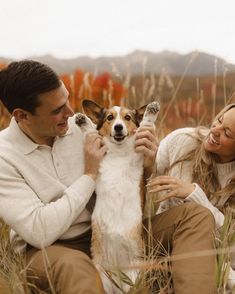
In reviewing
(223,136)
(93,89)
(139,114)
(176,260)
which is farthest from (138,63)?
(176,260)

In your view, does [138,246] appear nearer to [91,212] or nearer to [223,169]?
[91,212]

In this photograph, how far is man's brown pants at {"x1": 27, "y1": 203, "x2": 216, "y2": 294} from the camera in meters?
2.98

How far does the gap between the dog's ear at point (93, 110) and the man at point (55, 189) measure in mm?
115

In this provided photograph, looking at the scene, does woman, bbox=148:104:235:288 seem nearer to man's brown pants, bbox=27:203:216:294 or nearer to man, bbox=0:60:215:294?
man's brown pants, bbox=27:203:216:294

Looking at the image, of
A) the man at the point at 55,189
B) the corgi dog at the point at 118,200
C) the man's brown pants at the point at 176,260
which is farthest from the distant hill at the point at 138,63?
the man's brown pants at the point at 176,260

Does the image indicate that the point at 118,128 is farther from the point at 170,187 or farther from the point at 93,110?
the point at 170,187

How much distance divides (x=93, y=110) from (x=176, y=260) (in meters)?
0.97

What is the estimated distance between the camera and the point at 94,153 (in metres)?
3.35

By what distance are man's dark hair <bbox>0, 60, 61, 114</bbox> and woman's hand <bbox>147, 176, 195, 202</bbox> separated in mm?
761

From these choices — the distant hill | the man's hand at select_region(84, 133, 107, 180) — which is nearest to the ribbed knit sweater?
the man's hand at select_region(84, 133, 107, 180)

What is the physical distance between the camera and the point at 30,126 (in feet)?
11.2

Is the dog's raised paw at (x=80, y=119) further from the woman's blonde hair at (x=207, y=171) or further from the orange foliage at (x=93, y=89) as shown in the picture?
the orange foliage at (x=93, y=89)

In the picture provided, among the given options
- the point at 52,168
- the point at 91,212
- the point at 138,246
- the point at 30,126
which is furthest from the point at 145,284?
the point at 30,126

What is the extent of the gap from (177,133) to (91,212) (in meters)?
0.81
